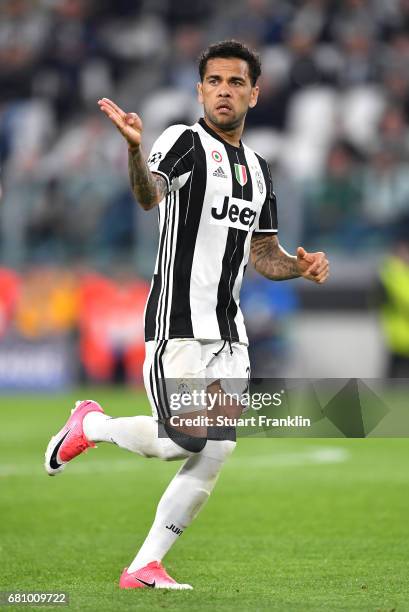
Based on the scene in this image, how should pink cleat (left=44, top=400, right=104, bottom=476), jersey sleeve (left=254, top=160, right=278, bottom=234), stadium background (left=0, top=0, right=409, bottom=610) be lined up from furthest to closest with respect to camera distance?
stadium background (left=0, top=0, right=409, bottom=610)
jersey sleeve (left=254, top=160, right=278, bottom=234)
pink cleat (left=44, top=400, right=104, bottom=476)

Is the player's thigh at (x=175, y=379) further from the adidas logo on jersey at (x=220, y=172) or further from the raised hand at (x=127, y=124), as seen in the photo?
the raised hand at (x=127, y=124)

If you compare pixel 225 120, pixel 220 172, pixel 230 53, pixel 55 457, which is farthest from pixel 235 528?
pixel 230 53

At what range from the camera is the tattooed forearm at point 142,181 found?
206 inches

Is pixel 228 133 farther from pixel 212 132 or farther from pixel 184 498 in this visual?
pixel 184 498

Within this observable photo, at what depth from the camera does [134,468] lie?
11203 mm

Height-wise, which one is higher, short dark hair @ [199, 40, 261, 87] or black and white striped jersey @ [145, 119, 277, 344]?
short dark hair @ [199, 40, 261, 87]

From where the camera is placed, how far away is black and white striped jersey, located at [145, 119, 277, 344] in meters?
5.75

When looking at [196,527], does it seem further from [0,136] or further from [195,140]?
[0,136]

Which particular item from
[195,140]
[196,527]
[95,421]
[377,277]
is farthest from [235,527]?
[377,277]

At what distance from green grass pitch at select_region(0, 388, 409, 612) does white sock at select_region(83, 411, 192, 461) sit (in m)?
0.59

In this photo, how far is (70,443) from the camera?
607 cm

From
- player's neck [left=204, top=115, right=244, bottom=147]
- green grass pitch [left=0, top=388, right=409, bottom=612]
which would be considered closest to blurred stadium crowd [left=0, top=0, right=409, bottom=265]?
green grass pitch [left=0, top=388, right=409, bottom=612]

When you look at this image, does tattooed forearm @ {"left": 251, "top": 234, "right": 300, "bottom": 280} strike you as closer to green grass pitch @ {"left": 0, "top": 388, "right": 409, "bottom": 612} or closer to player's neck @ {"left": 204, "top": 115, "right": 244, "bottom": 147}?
player's neck @ {"left": 204, "top": 115, "right": 244, "bottom": 147}

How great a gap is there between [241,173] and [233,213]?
0.70 feet
